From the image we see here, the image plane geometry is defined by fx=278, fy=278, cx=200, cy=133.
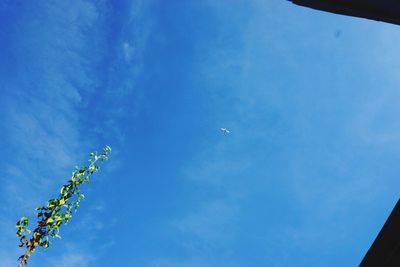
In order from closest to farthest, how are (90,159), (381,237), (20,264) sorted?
1. (381,237)
2. (20,264)
3. (90,159)

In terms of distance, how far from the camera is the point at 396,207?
4297mm

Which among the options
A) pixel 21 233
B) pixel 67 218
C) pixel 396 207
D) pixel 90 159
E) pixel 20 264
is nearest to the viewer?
pixel 396 207

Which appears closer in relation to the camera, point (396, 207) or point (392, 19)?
point (396, 207)

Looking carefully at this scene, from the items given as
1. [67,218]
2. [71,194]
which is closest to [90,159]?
[71,194]

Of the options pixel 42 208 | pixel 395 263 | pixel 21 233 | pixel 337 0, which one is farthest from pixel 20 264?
pixel 337 0

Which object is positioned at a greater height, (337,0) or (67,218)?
(337,0)

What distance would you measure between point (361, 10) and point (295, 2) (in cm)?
108

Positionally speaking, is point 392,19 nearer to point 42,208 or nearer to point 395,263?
point 395,263

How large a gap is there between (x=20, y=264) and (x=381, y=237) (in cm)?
649

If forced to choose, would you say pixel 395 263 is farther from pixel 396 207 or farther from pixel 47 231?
pixel 47 231

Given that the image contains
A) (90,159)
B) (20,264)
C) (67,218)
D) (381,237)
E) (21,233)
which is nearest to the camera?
(381,237)

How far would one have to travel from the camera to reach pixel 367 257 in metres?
4.86

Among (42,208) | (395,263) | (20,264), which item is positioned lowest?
(395,263)

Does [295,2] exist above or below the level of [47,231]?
above
